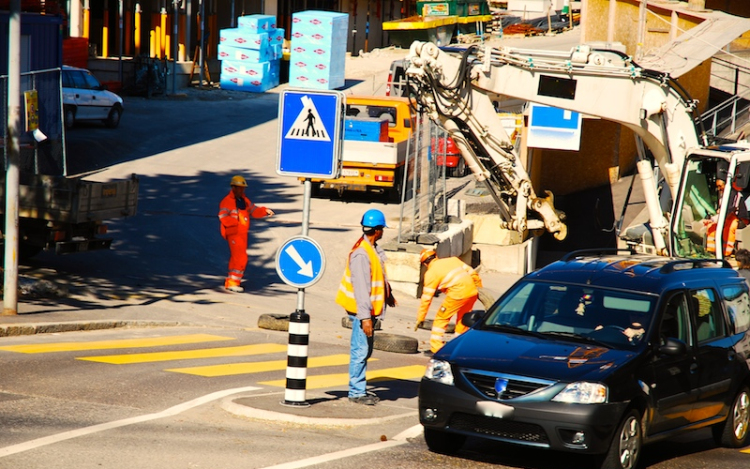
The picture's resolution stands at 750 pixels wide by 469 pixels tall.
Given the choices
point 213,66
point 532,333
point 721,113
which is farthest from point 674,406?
point 213,66

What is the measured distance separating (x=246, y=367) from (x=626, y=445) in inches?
209

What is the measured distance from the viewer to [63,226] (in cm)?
1606

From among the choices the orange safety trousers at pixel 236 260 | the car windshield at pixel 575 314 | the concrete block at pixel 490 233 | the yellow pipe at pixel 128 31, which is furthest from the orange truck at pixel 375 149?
the yellow pipe at pixel 128 31

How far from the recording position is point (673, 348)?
337 inches

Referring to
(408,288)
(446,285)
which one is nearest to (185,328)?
(446,285)

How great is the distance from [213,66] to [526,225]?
26.2m

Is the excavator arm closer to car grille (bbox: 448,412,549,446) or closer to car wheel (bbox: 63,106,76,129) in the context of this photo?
car grille (bbox: 448,412,549,446)

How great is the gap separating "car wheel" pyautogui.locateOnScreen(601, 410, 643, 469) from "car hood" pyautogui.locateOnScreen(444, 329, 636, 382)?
422mm

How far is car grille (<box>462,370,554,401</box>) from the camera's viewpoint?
26.2 feet

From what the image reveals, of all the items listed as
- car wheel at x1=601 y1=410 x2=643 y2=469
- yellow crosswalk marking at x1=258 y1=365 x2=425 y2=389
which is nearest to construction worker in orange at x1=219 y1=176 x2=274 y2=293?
yellow crosswalk marking at x1=258 y1=365 x2=425 y2=389

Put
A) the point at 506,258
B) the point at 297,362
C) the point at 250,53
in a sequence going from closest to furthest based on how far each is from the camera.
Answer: the point at 297,362 < the point at 506,258 < the point at 250,53

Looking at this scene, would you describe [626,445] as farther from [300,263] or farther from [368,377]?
[368,377]

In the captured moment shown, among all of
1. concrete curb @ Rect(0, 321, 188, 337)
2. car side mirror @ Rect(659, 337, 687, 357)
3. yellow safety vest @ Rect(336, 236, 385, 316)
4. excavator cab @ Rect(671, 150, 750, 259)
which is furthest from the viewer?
excavator cab @ Rect(671, 150, 750, 259)

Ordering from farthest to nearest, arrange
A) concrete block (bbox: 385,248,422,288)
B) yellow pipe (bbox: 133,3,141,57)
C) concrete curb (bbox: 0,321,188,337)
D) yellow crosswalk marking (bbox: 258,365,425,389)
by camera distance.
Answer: yellow pipe (bbox: 133,3,141,57), concrete block (bbox: 385,248,422,288), concrete curb (bbox: 0,321,188,337), yellow crosswalk marking (bbox: 258,365,425,389)
